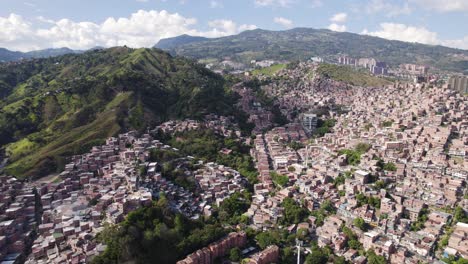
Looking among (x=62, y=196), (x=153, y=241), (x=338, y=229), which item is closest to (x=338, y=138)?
(x=338, y=229)

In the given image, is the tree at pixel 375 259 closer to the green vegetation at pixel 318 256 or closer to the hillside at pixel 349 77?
the green vegetation at pixel 318 256

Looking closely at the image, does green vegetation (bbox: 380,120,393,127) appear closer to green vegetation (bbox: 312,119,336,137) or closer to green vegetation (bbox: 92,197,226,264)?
green vegetation (bbox: 312,119,336,137)

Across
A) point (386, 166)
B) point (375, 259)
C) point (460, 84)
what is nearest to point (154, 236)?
point (375, 259)

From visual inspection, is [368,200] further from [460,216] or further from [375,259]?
[375,259]

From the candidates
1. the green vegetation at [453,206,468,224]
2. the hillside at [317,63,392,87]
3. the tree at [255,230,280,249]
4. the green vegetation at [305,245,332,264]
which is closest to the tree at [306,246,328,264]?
the green vegetation at [305,245,332,264]

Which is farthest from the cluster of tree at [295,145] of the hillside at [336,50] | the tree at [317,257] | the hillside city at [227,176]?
the hillside at [336,50]

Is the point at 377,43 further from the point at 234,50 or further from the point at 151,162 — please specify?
the point at 151,162
